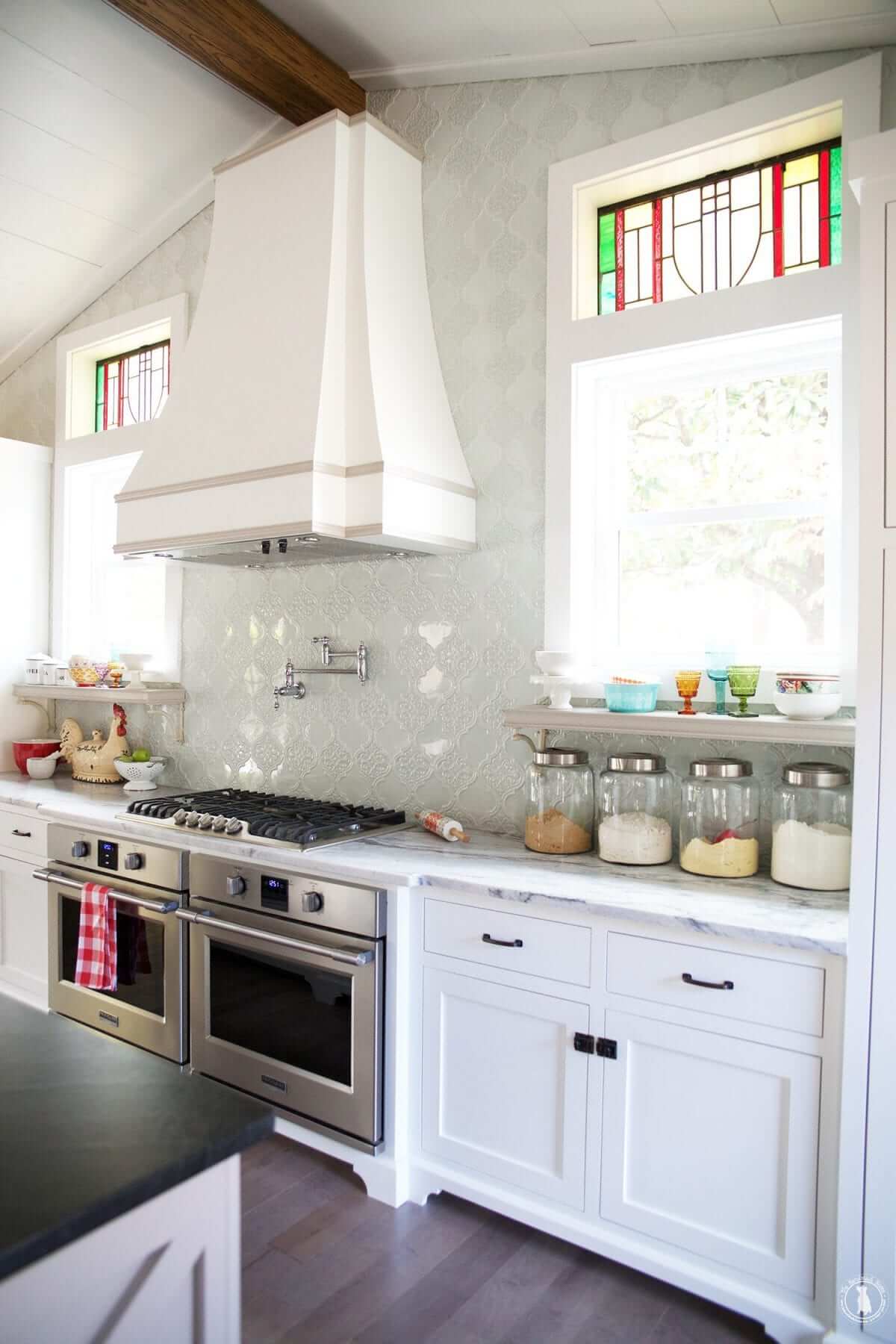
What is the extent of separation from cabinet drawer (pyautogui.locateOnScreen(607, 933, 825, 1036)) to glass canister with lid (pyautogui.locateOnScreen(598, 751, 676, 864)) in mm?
430

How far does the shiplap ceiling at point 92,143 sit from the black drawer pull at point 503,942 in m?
3.09

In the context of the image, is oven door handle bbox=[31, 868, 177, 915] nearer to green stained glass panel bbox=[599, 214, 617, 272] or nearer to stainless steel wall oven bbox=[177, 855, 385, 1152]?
stainless steel wall oven bbox=[177, 855, 385, 1152]

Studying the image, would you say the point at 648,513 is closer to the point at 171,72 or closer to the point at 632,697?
the point at 632,697

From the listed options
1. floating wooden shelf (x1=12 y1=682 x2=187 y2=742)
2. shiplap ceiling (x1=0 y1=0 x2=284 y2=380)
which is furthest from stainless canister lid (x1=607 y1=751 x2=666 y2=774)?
shiplap ceiling (x1=0 y1=0 x2=284 y2=380)

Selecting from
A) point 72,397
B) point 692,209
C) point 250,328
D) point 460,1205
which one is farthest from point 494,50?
point 460,1205

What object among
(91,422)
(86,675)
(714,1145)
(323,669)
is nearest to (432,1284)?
(714,1145)

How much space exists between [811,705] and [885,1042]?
79cm

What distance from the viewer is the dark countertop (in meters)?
0.89

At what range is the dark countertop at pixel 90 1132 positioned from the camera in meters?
0.89

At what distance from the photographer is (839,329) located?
2.49 metres

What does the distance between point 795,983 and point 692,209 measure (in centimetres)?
221

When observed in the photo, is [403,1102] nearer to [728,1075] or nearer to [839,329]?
[728,1075]

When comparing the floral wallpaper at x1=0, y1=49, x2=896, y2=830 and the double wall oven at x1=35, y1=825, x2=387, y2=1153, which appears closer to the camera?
the double wall oven at x1=35, y1=825, x2=387, y2=1153

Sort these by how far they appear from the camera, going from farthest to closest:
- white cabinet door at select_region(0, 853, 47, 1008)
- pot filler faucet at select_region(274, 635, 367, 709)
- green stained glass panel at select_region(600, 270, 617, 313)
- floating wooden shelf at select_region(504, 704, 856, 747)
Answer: white cabinet door at select_region(0, 853, 47, 1008)
pot filler faucet at select_region(274, 635, 367, 709)
green stained glass panel at select_region(600, 270, 617, 313)
floating wooden shelf at select_region(504, 704, 856, 747)
